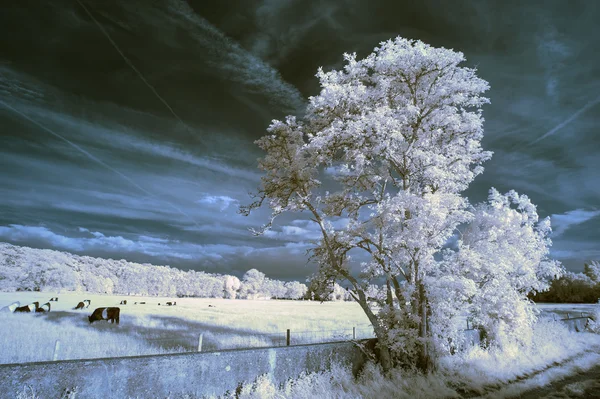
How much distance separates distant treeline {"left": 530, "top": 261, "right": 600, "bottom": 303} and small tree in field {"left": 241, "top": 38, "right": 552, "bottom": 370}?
310ft

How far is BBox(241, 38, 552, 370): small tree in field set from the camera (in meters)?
12.3

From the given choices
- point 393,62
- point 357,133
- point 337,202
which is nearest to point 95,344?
point 337,202

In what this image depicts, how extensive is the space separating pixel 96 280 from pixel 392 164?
13210 cm

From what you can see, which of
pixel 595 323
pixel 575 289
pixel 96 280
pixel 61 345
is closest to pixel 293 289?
pixel 96 280

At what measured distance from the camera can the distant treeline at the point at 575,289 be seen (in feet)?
286

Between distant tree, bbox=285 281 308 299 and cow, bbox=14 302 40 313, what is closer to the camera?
cow, bbox=14 302 40 313

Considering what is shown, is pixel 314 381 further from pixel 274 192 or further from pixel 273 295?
pixel 273 295

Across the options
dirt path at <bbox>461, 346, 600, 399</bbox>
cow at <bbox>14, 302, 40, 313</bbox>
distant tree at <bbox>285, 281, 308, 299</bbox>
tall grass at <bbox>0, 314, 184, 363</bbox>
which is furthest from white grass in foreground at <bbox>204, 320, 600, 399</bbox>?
distant tree at <bbox>285, 281, 308, 299</bbox>

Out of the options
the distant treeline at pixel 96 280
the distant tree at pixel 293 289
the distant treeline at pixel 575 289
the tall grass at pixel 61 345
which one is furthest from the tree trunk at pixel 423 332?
the distant tree at pixel 293 289

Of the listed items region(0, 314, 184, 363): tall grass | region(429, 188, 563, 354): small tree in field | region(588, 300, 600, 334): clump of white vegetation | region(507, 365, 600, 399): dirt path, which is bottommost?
region(507, 365, 600, 399): dirt path

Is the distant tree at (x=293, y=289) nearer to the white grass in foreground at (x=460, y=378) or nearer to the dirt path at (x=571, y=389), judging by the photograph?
the white grass in foreground at (x=460, y=378)

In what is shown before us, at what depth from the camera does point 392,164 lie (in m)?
14.2

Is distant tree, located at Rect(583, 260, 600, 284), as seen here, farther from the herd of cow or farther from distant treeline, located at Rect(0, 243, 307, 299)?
the herd of cow

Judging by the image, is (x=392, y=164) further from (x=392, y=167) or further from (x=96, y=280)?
(x=96, y=280)
